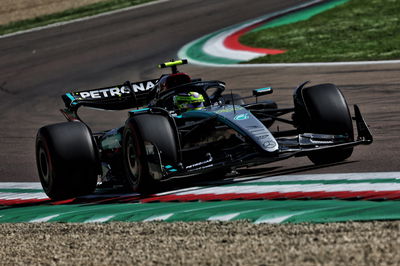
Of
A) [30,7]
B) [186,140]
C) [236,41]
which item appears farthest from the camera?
[30,7]

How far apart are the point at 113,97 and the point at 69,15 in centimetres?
2121

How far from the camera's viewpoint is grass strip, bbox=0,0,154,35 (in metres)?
30.1

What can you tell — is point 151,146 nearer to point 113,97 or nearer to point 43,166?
point 43,166

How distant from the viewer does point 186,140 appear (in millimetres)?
9367

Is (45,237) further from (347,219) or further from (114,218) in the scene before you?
(347,219)

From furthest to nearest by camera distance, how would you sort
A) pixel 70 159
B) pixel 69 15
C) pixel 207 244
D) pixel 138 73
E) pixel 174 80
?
pixel 69 15, pixel 138 73, pixel 174 80, pixel 70 159, pixel 207 244

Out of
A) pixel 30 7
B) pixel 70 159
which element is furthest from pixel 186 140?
pixel 30 7

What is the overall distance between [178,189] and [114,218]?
59.1 inches

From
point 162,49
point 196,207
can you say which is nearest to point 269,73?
point 162,49

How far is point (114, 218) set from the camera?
766cm

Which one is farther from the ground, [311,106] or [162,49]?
[311,106]

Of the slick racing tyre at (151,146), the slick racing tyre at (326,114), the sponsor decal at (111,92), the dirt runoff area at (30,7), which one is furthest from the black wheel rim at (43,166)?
the dirt runoff area at (30,7)

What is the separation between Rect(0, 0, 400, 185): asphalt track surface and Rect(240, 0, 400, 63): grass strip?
3.87 ft

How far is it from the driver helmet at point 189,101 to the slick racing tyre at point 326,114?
1.18 metres
